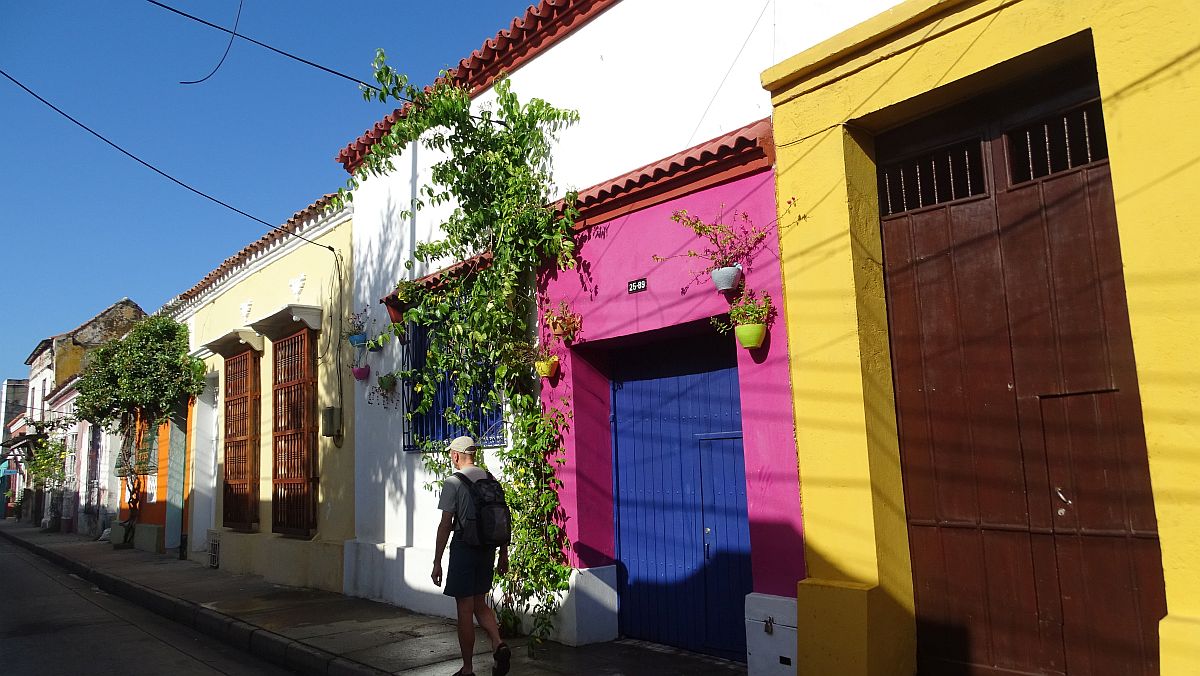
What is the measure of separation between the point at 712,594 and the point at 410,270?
4.74 metres

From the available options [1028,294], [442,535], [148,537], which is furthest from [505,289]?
[148,537]

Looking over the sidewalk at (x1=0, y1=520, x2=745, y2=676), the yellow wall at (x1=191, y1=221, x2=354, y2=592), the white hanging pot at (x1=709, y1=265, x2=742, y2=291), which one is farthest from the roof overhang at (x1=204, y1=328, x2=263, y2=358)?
the white hanging pot at (x1=709, y1=265, x2=742, y2=291)

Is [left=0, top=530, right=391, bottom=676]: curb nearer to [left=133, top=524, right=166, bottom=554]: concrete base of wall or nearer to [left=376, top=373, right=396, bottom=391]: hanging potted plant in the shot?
[left=376, top=373, right=396, bottom=391]: hanging potted plant

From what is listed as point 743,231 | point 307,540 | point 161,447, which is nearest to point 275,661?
point 307,540

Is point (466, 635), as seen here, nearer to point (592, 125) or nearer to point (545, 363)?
point (545, 363)

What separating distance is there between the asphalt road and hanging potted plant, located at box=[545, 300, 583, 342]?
3.47 m

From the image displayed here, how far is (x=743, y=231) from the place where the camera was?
18.2 feet

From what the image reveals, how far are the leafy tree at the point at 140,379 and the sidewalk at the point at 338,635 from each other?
4.08m

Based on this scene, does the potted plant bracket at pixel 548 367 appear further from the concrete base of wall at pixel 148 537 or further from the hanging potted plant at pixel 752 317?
the concrete base of wall at pixel 148 537

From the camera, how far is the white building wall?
5.62 m

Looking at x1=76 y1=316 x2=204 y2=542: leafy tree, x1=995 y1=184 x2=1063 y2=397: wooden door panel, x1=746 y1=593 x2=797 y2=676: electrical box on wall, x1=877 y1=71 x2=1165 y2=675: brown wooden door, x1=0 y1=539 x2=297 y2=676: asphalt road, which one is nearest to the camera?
x1=877 y1=71 x2=1165 y2=675: brown wooden door

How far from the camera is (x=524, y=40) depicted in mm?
7605

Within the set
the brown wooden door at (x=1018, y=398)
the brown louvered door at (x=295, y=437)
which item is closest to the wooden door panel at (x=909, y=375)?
the brown wooden door at (x=1018, y=398)

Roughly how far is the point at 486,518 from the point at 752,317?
222cm
